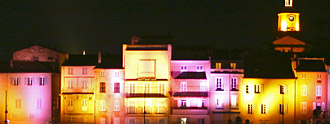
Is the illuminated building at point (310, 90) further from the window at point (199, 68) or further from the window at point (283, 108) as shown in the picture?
the window at point (199, 68)

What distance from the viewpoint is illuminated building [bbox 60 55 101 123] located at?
84.6 m

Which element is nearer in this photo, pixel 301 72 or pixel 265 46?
pixel 301 72

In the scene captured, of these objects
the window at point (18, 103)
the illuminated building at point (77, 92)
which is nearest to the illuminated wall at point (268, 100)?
the illuminated building at point (77, 92)

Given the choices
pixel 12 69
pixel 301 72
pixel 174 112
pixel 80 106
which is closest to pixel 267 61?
pixel 301 72

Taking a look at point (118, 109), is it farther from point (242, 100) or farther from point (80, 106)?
point (242, 100)

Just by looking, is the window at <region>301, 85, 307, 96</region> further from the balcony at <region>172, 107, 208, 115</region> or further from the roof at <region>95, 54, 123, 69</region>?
the roof at <region>95, 54, 123, 69</region>

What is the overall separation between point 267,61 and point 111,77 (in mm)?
Result: 17073

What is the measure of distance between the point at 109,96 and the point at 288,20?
3363 centimetres

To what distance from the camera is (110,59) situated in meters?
86.3

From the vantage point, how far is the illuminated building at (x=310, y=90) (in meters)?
83.1

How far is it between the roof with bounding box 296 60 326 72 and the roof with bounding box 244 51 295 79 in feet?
3.56

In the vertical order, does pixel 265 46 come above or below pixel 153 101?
above

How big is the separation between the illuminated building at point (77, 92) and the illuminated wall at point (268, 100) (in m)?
16.3

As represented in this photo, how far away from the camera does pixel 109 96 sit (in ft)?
273
